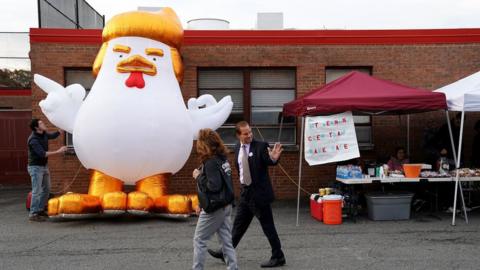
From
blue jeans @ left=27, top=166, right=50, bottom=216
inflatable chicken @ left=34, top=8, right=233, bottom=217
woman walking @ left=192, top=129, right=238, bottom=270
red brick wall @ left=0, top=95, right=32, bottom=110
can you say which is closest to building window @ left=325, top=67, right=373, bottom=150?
inflatable chicken @ left=34, top=8, right=233, bottom=217

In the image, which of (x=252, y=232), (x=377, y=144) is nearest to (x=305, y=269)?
(x=252, y=232)

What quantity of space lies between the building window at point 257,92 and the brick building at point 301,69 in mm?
23

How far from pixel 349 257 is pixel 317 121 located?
108 inches

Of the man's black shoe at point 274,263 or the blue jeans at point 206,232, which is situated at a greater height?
the blue jeans at point 206,232

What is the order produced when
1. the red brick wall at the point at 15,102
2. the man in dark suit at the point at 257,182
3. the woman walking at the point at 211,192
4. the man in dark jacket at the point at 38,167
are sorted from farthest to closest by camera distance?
the red brick wall at the point at 15,102 < the man in dark jacket at the point at 38,167 < the man in dark suit at the point at 257,182 < the woman walking at the point at 211,192

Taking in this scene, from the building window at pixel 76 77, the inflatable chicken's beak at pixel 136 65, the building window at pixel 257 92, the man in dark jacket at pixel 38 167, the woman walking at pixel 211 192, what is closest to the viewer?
the woman walking at pixel 211 192

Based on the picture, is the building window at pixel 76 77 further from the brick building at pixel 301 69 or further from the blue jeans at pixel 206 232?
the blue jeans at pixel 206 232

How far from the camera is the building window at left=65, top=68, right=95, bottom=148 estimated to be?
35.7 ft

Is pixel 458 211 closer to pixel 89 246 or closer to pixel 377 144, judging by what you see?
pixel 377 144

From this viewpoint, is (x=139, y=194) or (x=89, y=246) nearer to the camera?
(x=89, y=246)

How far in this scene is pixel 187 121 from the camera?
27.3 ft

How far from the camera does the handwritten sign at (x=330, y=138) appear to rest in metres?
7.98

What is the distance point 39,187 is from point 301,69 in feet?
19.6

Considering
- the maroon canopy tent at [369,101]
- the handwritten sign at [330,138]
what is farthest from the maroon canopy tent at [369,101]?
the handwritten sign at [330,138]
